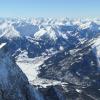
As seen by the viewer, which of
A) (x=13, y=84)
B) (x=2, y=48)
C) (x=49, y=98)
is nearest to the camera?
(x=13, y=84)

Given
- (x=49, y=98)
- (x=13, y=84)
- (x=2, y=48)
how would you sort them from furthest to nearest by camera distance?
(x=49, y=98) < (x=2, y=48) < (x=13, y=84)

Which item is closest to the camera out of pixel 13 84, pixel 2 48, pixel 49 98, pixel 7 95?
pixel 7 95

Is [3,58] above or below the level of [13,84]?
above

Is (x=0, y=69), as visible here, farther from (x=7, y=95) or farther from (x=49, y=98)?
(x=49, y=98)

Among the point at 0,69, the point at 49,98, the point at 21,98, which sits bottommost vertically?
the point at 49,98

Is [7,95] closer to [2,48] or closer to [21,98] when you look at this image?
[21,98]

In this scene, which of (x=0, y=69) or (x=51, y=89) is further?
(x=51, y=89)

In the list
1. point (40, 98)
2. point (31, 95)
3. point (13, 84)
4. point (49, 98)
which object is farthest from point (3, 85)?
point (49, 98)

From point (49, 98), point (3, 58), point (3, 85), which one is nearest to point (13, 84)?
point (3, 85)

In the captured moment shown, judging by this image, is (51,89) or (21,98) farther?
(51,89)

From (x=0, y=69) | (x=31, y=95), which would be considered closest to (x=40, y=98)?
(x=31, y=95)
